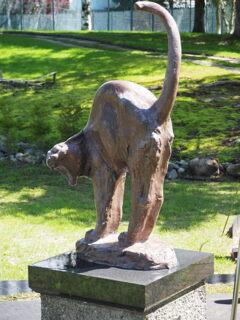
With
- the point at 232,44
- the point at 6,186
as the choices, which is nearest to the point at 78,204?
the point at 6,186

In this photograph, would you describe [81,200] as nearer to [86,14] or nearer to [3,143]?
[3,143]

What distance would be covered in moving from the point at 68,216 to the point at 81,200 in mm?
997

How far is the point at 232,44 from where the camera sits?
25.6 m

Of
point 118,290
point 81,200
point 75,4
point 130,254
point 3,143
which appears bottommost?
point 81,200

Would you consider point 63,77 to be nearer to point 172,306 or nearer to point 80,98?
point 80,98

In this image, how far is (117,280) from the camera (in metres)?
3.78

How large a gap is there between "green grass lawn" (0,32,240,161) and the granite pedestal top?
26.3 feet

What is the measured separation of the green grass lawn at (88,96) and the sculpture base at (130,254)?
7.97m

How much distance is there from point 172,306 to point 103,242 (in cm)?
59

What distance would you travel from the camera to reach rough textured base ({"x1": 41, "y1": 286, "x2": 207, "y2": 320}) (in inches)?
151

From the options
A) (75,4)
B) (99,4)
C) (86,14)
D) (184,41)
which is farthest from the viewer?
(99,4)

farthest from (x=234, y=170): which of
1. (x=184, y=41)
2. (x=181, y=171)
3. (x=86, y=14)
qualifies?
(x=86, y=14)

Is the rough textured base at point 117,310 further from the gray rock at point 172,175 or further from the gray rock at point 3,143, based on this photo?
the gray rock at point 3,143

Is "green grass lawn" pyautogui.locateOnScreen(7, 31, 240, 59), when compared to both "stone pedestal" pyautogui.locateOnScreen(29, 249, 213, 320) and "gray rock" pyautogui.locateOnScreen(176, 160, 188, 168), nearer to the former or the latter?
"gray rock" pyautogui.locateOnScreen(176, 160, 188, 168)
